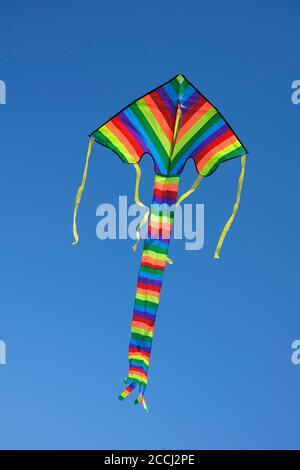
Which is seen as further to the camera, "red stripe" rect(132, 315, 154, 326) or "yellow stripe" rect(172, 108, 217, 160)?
"red stripe" rect(132, 315, 154, 326)

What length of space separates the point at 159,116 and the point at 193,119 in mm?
396

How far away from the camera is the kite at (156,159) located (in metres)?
9.32

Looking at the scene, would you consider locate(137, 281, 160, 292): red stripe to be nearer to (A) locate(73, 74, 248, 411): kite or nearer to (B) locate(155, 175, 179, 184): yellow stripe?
(A) locate(73, 74, 248, 411): kite

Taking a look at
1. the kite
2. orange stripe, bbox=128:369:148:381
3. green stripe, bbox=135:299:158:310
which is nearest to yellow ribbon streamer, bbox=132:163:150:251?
the kite

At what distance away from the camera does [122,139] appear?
370 inches

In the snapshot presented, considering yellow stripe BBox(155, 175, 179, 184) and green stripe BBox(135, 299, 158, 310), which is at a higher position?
yellow stripe BBox(155, 175, 179, 184)

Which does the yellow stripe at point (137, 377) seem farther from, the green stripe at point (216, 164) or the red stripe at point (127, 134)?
the red stripe at point (127, 134)

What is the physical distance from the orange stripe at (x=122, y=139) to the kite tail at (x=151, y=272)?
0.37 metres

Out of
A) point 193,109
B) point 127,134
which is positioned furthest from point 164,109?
point 127,134

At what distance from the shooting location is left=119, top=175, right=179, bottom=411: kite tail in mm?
9359

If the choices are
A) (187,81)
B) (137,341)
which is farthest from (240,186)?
(137,341)

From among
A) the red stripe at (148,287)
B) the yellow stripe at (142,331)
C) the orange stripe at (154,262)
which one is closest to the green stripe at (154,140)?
the orange stripe at (154,262)

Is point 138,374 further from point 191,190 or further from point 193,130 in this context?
point 193,130

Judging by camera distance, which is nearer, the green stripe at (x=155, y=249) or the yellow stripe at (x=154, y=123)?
the yellow stripe at (x=154, y=123)
